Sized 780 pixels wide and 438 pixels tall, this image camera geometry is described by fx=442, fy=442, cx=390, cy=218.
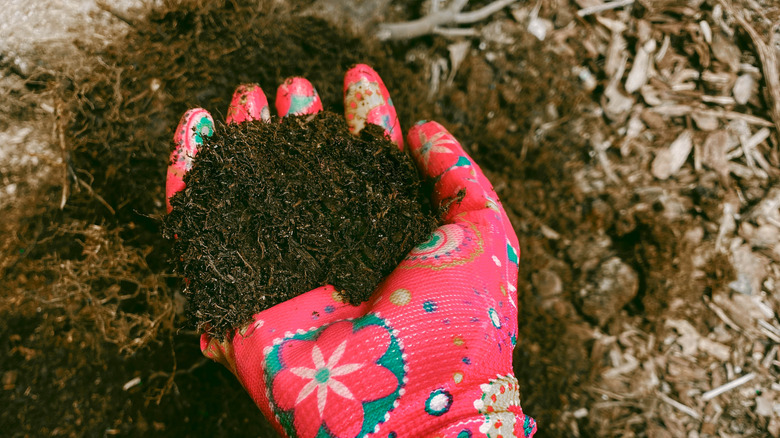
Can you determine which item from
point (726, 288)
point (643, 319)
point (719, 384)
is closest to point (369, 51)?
point (643, 319)

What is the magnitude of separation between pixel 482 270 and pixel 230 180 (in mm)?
878

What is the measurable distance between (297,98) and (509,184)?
1.02 m

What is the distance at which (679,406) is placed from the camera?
1.96 meters

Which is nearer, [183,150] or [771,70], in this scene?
[183,150]

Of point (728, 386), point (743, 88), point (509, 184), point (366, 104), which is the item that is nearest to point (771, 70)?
point (743, 88)

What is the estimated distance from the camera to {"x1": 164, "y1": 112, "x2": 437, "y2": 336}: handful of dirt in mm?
1426

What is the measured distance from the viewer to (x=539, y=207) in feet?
6.71

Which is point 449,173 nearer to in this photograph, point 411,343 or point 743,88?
point 411,343

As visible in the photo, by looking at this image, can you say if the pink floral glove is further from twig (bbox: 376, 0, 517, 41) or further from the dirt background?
twig (bbox: 376, 0, 517, 41)

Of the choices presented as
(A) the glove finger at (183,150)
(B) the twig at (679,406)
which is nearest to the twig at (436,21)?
(A) the glove finger at (183,150)

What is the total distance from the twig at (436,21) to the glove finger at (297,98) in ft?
1.78

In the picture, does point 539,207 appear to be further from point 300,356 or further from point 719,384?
point 300,356

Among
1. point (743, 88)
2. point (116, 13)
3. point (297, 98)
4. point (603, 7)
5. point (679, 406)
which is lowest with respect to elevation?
point (679, 406)

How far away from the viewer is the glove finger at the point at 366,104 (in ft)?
5.67
